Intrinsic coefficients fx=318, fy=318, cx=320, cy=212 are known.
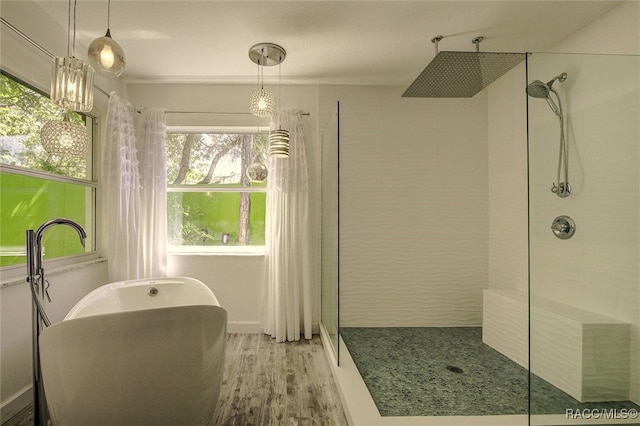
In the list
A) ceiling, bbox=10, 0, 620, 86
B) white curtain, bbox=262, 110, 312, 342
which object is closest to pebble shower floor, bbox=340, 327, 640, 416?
white curtain, bbox=262, 110, 312, 342

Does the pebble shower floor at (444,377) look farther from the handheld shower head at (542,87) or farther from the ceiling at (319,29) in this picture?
the ceiling at (319,29)

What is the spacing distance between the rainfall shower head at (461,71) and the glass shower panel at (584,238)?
25.9 inches

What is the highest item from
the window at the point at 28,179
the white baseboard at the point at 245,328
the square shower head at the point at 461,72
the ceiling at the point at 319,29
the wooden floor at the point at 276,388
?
the ceiling at the point at 319,29

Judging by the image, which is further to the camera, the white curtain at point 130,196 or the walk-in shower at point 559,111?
the white curtain at point 130,196

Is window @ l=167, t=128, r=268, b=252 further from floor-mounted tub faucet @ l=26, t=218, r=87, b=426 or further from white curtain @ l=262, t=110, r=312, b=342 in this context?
floor-mounted tub faucet @ l=26, t=218, r=87, b=426

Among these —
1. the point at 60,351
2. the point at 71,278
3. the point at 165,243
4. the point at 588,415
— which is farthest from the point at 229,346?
the point at 588,415

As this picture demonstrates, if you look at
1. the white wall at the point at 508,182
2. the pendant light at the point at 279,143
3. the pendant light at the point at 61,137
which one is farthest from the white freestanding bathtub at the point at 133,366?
the white wall at the point at 508,182

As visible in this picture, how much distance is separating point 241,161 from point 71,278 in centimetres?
174

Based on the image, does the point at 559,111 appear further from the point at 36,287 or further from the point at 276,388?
the point at 36,287

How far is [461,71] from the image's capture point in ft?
7.94

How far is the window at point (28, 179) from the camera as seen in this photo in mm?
1926

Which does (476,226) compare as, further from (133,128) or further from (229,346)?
(133,128)

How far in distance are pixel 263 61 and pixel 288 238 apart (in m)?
1.56

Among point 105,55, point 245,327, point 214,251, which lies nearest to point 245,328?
point 245,327
